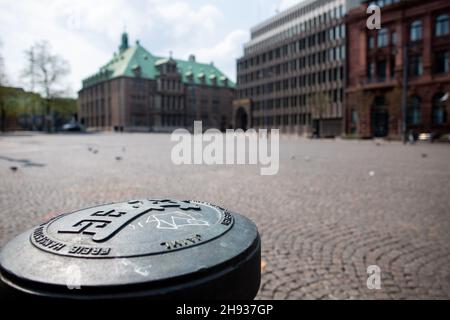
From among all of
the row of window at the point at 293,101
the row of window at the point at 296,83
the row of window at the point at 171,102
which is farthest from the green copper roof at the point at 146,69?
the row of window at the point at 293,101

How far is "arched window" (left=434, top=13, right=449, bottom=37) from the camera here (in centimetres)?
4016

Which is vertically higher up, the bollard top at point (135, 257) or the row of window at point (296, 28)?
the row of window at point (296, 28)

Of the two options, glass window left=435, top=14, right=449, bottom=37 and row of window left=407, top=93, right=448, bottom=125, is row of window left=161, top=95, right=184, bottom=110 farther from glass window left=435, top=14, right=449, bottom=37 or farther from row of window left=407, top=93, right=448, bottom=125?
glass window left=435, top=14, right=449, bottom=37

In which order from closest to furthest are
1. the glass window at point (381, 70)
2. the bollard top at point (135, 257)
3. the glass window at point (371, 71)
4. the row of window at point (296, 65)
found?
1. the bollard top at point (135, 257)
2. the glass window at point (381, 70)
3. the glass window at point (371, 71)
4. the row of window at point (296, 65)

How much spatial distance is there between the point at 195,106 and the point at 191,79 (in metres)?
7.57

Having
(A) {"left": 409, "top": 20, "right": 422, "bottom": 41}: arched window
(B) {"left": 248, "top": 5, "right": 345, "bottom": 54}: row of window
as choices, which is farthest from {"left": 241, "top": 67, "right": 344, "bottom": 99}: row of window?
(A) {"left": 409, "top": 20, "right": 422, "bottom": 41}: arched window

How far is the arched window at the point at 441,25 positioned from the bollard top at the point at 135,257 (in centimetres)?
4953

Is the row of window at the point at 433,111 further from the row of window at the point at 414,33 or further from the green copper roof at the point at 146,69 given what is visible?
the green copper roof at the point at 146,69

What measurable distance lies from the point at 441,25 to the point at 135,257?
5077 cm

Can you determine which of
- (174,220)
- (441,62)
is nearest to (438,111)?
(441,62)

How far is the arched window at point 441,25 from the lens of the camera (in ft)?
132

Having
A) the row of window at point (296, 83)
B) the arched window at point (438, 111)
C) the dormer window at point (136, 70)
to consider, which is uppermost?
the dormer window at point (136, 70)

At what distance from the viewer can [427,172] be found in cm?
1215
